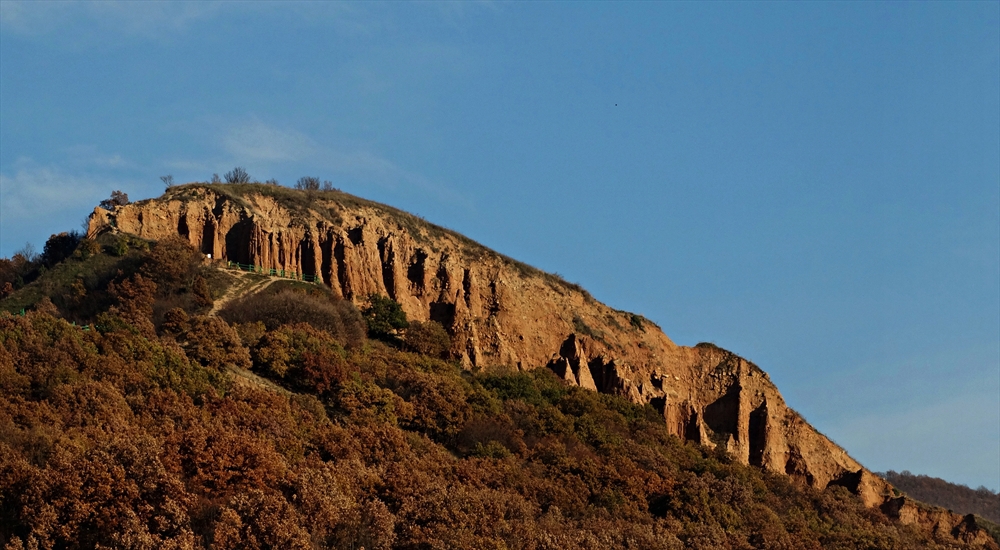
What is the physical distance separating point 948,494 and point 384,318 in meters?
91.0

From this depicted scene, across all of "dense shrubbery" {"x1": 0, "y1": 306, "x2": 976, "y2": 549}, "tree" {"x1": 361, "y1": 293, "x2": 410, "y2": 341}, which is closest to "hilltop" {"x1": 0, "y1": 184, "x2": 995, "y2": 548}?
"dense shrubbery" {"x1": 0, "y1": 306, "x2": 976, "y2": 549}

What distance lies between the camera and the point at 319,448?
42594 mm

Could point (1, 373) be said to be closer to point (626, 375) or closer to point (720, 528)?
point (720, 528)

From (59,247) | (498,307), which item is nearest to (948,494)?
(498,307)

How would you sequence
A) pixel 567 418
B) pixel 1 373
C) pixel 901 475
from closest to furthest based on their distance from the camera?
pixel 1 373 → pixel 567 418 → pixel 901 475

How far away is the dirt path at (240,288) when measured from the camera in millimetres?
56625

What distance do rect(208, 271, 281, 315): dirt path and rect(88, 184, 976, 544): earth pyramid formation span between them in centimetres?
199

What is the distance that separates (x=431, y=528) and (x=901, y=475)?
4611 inches

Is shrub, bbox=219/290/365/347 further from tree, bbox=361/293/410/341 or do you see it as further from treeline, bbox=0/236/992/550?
tree, bbox=361/293/410/341

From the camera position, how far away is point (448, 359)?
2341 inches

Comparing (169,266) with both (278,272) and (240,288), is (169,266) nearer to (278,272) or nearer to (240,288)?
(240,288)

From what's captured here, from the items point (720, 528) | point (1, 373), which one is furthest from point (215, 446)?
point (720, 528)

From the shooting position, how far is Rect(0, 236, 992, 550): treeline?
33719 mm

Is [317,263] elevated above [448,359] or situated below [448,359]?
above
